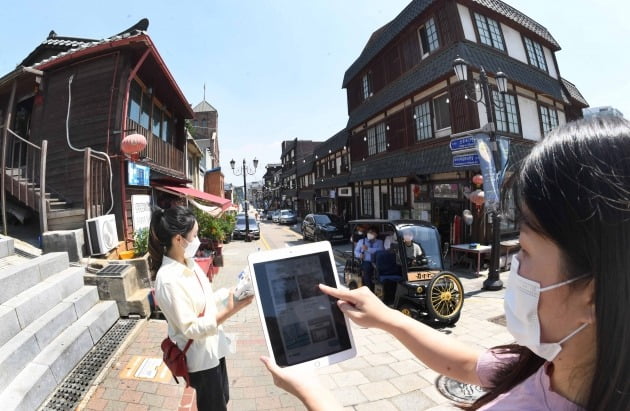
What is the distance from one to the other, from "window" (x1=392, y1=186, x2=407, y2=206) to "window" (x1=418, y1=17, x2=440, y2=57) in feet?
20.4

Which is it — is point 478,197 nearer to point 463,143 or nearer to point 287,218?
→ point 463,143

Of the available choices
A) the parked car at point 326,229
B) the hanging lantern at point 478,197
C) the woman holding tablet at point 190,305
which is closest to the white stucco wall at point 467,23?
the hanging lantern at point 478,197

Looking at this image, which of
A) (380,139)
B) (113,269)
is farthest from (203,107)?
(113,269)

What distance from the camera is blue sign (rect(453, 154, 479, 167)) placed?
996cm

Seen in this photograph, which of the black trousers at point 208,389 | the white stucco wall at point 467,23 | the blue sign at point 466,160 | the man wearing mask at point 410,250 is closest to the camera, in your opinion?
the black trousers at point 208,389

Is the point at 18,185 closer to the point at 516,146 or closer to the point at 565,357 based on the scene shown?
the point at 565,357

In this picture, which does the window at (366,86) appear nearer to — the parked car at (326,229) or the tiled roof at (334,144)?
the tiled roof at (334,144)

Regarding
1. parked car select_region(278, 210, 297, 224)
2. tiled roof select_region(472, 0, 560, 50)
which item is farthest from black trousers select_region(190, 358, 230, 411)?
parked car select_region(278, 210, 297, 224)

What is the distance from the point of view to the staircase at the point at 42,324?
315 cm

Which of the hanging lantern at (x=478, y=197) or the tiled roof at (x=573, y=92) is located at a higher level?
the tiled roof at (x=573, y=92)

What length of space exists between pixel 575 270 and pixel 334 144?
85.3 ft

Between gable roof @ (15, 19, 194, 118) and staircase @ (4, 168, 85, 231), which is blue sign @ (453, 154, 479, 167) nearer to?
gable roof @ (15, 19, 194, 118)

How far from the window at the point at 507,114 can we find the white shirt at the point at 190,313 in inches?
499

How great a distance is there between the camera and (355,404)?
382 cm
